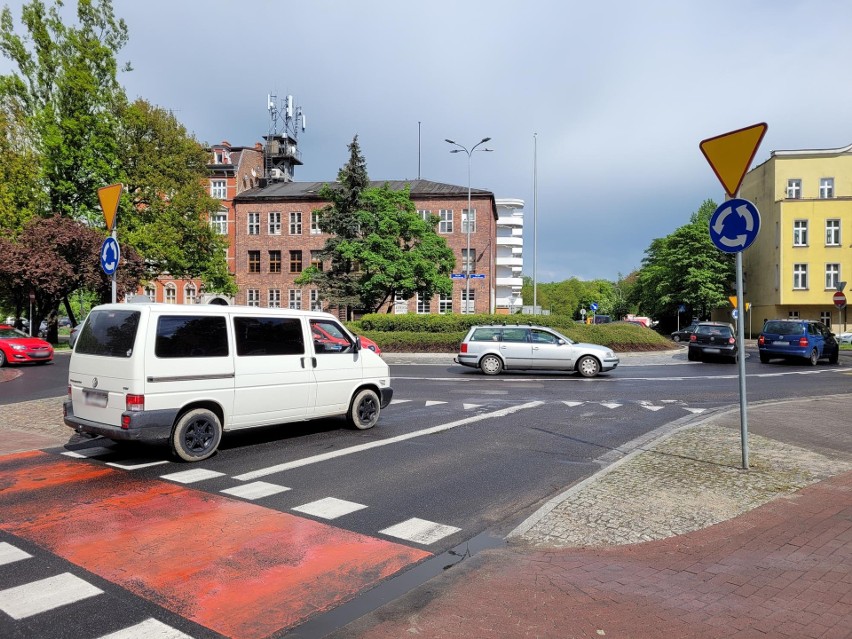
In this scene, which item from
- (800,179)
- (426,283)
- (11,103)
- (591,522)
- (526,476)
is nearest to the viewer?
(591,522)

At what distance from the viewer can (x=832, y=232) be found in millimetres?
50344

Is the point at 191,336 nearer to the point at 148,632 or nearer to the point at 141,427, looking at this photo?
the point at 141,427

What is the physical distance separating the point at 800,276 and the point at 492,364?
4251cm

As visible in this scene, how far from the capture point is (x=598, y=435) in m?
9.68

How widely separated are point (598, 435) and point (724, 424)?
2.25 m

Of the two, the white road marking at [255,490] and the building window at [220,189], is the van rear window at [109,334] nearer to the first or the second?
the white road marking at [255,490]

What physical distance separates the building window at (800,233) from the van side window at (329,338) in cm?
5242

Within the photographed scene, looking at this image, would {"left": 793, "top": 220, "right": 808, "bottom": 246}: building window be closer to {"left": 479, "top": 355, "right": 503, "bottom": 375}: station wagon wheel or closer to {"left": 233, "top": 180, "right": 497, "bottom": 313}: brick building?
{"left": 233, "top": 180, "right": 497, "bottom": 313}: brick building

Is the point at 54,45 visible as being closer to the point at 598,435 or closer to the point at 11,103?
the point at 11,103

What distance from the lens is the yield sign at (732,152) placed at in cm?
643

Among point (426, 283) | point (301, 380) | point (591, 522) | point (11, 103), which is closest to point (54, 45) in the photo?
point (11, 103)

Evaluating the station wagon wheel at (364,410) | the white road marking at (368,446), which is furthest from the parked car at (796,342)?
the station wagon wheel at (364,410)

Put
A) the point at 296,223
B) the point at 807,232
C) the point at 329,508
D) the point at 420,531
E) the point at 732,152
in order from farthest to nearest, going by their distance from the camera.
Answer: the point at 296,223
the point at 807,232
the point at 732,152
the point at 329,508
the point at 420,531

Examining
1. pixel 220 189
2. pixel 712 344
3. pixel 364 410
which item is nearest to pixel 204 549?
pixel 364 410
